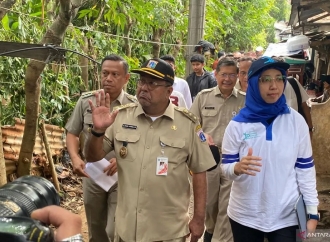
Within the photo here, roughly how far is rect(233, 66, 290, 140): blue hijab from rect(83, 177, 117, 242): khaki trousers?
1.48m

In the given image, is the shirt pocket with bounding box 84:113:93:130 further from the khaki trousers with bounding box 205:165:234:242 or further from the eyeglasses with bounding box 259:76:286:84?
the eyeglasses with bounding box 259:76:286:84

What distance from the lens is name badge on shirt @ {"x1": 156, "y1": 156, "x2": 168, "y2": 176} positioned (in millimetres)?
2719

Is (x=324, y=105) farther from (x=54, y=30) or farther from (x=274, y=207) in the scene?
(x=54, y=30)

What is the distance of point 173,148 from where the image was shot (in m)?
2.75

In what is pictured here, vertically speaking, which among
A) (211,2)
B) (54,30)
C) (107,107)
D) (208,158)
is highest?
(211,2)

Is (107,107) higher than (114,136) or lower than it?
higher

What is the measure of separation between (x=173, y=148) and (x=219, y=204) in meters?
1.84

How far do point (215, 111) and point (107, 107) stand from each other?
6.23ft

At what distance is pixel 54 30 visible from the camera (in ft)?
12.8

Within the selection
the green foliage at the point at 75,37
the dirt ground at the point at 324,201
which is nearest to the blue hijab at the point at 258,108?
the green foliage at the point at 75,37

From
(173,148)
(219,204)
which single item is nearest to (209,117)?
(219,204)

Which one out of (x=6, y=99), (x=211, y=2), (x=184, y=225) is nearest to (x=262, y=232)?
(x=184, y=225)

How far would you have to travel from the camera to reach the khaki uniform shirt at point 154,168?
2.73 metres

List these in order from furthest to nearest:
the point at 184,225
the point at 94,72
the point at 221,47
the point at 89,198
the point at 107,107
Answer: the point at 221,47, the point at 94,72, the point at 89,198, the point at 184,225, the point at 107,107
